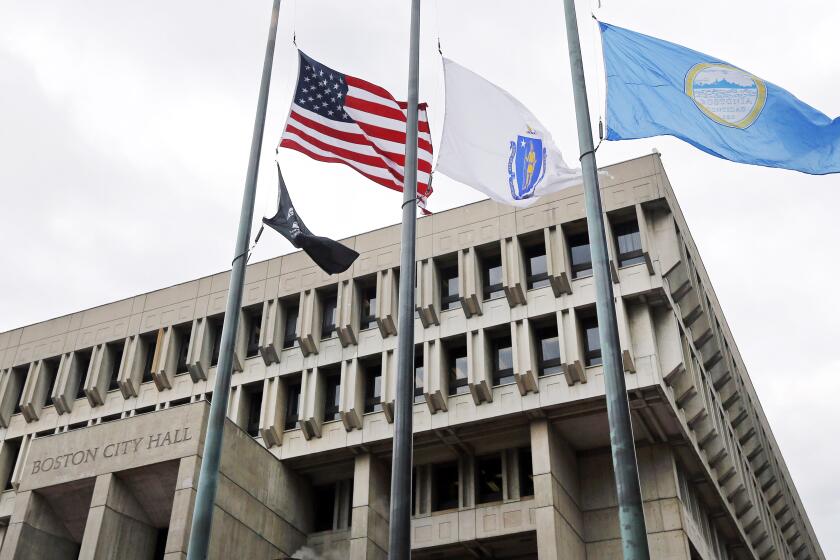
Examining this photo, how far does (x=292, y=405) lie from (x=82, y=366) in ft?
37.7

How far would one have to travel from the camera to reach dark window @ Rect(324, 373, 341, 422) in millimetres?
36256

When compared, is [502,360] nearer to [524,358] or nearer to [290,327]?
[524,358]

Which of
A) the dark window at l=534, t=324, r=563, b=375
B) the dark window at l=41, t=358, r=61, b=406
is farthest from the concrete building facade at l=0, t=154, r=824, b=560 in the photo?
the dark window at l=41, t=358, r=61, b=406

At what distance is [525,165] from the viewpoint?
59.1ft

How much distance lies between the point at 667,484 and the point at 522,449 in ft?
18.3

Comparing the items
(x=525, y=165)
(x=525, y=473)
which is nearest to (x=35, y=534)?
(x=525, y=473)

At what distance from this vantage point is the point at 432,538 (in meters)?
32.8

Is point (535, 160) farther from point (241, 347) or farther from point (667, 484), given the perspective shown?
point (241, 347)

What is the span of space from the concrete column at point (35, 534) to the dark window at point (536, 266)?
743 inches

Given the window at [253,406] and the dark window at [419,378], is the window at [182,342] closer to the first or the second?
the window at [253,406]

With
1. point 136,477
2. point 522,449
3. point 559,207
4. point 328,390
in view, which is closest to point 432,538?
point 522,449

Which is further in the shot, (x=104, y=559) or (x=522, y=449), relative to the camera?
(x=522, y=449)

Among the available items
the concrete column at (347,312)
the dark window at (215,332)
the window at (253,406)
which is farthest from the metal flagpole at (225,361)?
the dark window at (215,332)

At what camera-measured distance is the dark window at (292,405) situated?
Result: 36844 millimetres
